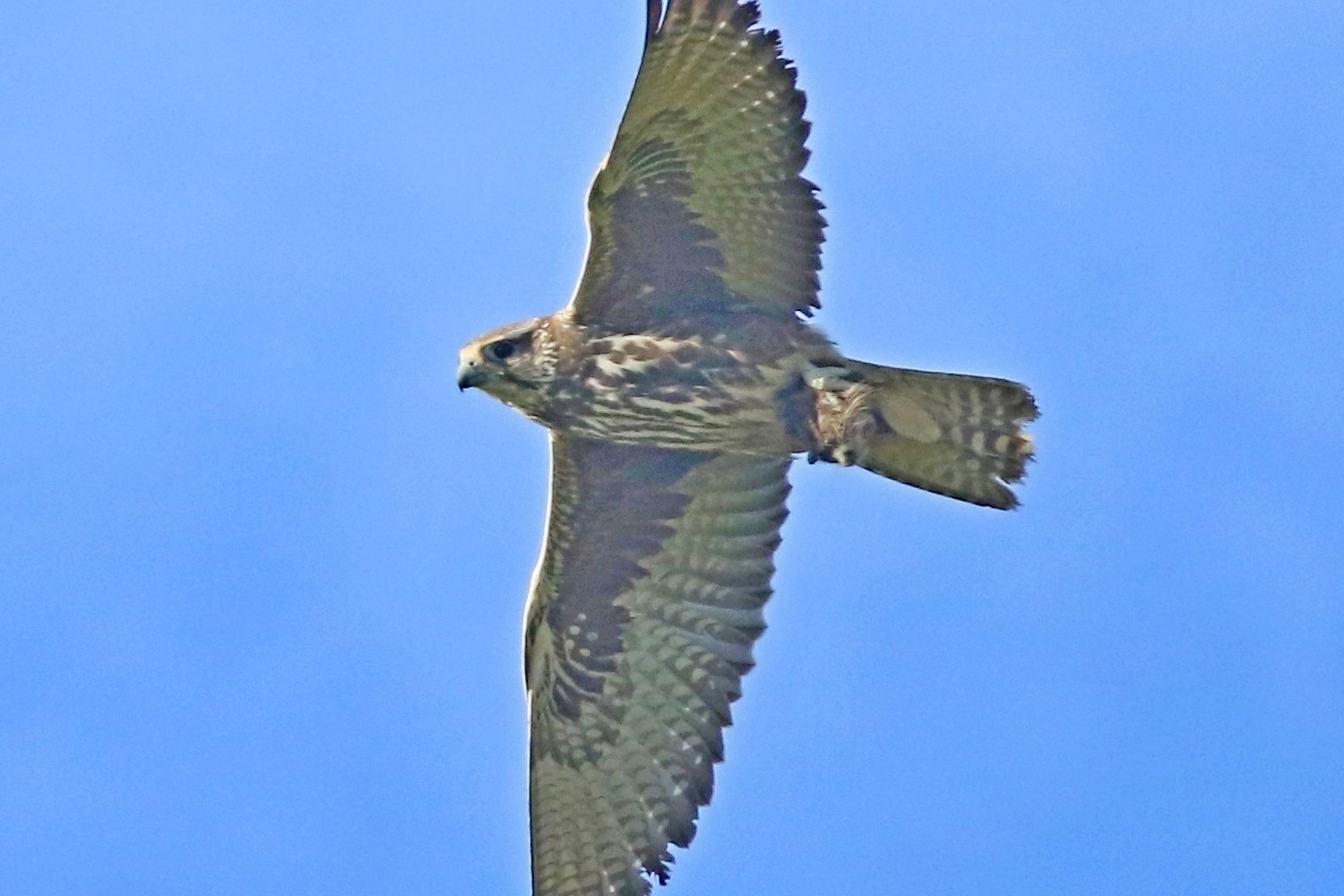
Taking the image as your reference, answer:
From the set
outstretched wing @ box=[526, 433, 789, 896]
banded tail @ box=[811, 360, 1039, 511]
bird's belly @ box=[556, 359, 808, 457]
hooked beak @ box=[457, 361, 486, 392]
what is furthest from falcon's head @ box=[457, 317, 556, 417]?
banded tail @ box=[811, 360, 1039, 511]

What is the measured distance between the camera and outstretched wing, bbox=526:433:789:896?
31.9ft

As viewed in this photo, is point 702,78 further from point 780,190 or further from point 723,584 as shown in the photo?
point 723,584

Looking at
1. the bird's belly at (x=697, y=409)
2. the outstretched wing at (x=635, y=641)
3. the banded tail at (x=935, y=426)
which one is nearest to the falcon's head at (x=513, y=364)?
the bird's belly at (x=697, y=409)

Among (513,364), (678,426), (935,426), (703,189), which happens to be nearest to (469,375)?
(513,364)

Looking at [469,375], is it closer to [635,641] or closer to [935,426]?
[635,641]

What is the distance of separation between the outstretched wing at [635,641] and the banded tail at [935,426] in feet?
2.33

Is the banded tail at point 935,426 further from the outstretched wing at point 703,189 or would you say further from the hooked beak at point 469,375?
the hooked beak at point 469,375

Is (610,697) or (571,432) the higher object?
(571,432)

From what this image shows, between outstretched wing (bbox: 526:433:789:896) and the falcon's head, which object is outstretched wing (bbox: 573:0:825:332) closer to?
the falcon's head

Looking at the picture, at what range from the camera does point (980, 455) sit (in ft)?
29.5

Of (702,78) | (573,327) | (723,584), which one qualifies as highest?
(702,78)

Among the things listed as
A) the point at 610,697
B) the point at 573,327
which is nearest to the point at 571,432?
the point at 573,327

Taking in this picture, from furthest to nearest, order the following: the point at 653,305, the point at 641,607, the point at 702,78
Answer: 1. the point at 641,607
2. the point at 653,305
3. the point at 702,78

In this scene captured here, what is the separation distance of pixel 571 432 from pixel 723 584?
1.07 metres
